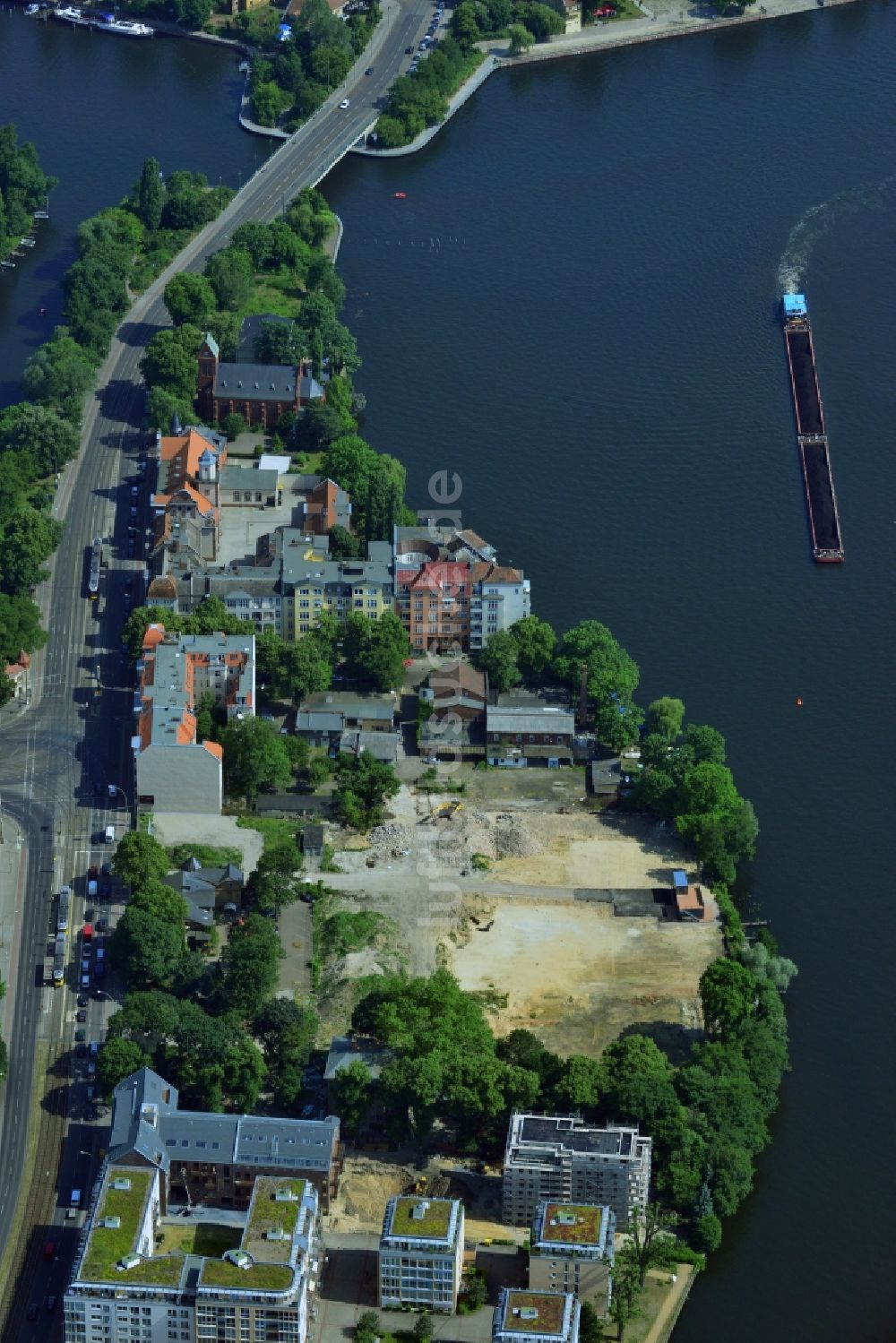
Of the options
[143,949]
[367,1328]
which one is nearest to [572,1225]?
[367,1328]

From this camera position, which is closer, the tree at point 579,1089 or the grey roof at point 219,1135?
the grey roof at point 219,1135

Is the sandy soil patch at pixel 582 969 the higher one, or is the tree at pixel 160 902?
the tree at pixel 160 902

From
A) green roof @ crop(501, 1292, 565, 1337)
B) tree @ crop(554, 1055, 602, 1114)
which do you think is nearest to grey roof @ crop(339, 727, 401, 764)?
tree @ crop(554, 1055, 602, 1114)

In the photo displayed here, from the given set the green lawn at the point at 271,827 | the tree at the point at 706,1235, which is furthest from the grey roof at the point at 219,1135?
the green lawn at the point at 271,827

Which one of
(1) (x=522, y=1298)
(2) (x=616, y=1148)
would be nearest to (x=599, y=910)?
(2) (x=616, y=1148)

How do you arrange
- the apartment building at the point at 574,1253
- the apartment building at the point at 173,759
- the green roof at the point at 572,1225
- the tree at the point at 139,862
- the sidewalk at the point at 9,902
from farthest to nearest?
the apartment building at the point at 173,759 < the tree at the point at 139,862 < the sidewalk at the point at 9,902 < the green roof at the point at 572,1225 < the apartment building at the point at 574,1253

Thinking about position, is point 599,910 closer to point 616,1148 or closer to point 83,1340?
point 616,1148

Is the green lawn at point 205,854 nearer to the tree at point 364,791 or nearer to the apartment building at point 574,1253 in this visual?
the tree at point 364,791
